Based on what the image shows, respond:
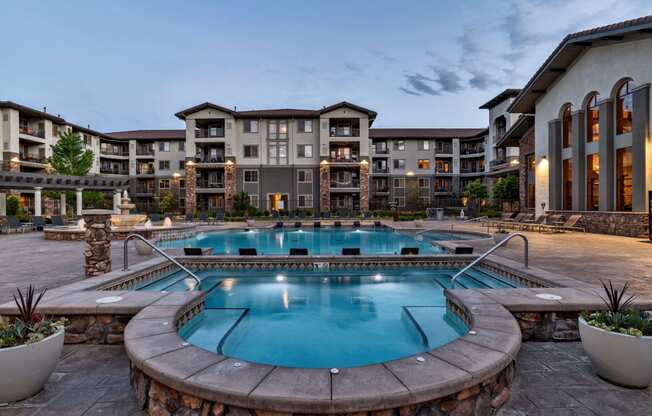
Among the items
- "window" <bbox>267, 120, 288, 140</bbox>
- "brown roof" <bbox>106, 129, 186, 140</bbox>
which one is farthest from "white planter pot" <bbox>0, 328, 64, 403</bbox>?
"brown roof" <bbox>106, 129, 186, 140</bbox>

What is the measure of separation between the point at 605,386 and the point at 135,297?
6363 millimetres

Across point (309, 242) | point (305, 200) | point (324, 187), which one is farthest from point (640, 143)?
point (305, 200)

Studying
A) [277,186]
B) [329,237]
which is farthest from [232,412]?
[277,186]

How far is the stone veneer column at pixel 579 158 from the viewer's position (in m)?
18.9

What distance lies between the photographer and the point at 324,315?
7.39 m

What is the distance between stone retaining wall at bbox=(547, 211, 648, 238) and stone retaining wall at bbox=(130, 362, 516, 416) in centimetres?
1720

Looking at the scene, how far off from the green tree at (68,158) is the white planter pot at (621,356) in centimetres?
4259

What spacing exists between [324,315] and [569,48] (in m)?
20.5

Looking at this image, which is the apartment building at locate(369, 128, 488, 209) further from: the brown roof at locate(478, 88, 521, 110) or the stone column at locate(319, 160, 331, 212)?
the stone column at locate(319, 160, 331, 212)

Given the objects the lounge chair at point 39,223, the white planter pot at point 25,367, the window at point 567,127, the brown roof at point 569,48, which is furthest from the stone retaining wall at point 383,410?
the lounge chair at point 39,223

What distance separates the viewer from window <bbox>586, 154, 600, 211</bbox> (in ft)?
60.7

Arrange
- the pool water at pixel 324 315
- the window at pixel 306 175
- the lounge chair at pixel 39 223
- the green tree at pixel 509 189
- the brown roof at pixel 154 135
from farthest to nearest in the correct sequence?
A: 1. the brown roof at pixel 154 135
2. the window at pixel 306 175
3. the green tree at pixel 509 189
4. the lounge chair at pixel 39 223
5. the pool water at pixel 324 315

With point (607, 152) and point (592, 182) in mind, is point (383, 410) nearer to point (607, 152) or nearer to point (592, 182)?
point (607, 152)

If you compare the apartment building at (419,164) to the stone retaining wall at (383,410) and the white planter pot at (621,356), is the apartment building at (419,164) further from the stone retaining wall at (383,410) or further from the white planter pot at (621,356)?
the stone retaining wall at (383,410)
